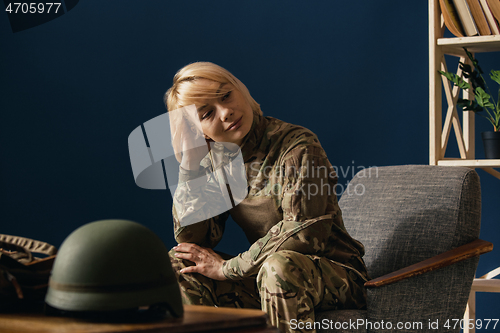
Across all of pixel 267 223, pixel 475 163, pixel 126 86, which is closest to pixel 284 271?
pixel 267 223

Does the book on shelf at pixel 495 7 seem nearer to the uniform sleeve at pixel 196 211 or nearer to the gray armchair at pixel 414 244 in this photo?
the gray armchair at pixel 414 244

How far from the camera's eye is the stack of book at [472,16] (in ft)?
6.17

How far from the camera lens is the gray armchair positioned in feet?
4.00

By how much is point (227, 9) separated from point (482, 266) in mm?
1736

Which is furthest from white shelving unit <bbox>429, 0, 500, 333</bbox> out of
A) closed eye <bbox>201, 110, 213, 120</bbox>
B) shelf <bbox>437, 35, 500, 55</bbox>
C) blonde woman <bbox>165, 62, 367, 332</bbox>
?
closed eye <bbox>201, 110, 213, 120</bbox>

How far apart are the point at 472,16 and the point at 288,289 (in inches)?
55.9

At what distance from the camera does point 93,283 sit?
23.3 inches

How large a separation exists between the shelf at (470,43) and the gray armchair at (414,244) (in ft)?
2.02

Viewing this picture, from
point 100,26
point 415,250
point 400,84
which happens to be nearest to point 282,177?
point 415,250

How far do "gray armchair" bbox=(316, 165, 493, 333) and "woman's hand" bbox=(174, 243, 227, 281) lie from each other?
0.31 meters

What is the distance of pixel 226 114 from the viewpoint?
1385 millimetres

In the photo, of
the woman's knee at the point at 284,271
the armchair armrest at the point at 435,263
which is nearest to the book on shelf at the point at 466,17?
the armchair armrest at the point at 435,263

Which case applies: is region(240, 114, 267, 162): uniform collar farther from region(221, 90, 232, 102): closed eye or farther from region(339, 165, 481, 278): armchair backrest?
region(339, 165, 481, 278): armchair backrest

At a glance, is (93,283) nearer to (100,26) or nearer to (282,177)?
(282,177)
